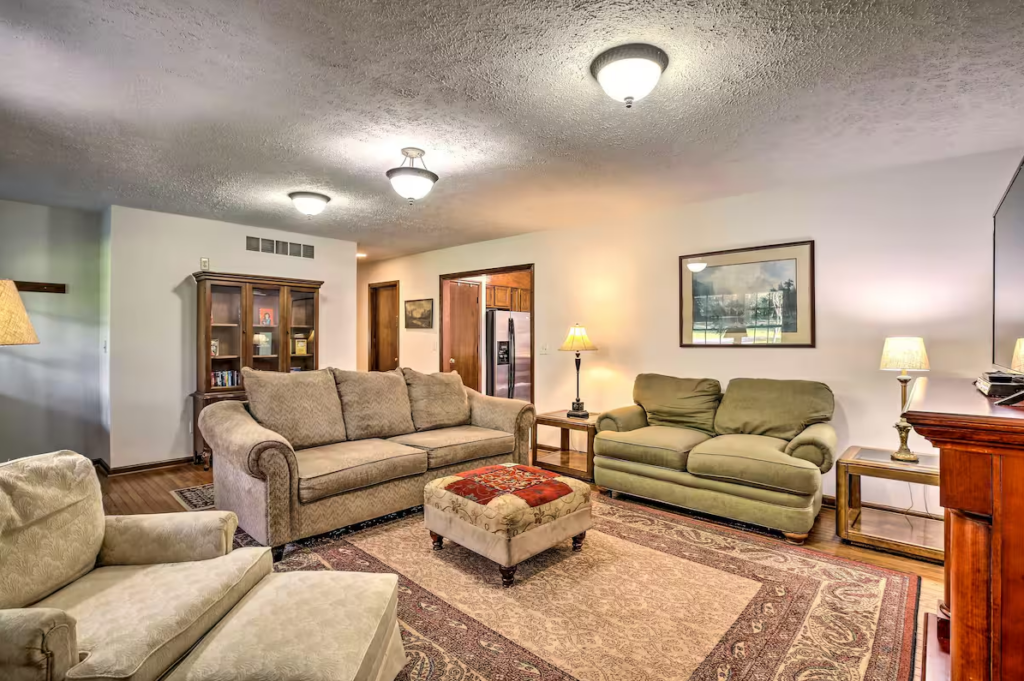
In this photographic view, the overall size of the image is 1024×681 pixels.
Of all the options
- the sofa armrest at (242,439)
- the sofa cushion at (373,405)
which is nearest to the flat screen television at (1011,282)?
the sofa armrest at (242,439)

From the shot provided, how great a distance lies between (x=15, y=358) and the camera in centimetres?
454

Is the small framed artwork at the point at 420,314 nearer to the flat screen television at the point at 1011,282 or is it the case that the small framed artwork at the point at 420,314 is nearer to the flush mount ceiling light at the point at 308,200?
the flush mount ceiling light at the point at 308,200

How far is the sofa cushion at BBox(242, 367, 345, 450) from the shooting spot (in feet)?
10.9

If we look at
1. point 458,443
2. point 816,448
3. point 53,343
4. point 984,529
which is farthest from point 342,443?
point 53,343

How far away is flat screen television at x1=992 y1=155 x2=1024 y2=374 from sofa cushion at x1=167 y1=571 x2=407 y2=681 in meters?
2.11

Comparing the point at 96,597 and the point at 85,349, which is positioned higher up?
the point at 85,349

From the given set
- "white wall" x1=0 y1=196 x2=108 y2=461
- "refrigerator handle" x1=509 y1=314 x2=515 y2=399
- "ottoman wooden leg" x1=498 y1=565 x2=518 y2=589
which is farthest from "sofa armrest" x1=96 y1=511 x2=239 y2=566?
"refrigerator handle" x1=509 y1=314 x2=515 y2=399

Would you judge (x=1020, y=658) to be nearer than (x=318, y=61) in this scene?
Yes

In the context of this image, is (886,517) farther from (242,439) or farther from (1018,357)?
(242,439)

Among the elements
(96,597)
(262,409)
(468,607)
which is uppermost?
(262,409)

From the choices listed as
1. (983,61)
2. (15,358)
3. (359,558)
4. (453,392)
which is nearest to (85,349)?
(15,358)

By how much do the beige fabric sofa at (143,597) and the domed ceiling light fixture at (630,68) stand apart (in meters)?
2.06

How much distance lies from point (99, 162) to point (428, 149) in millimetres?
2212

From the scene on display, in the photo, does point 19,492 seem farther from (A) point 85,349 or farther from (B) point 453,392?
(A) point 85,349
